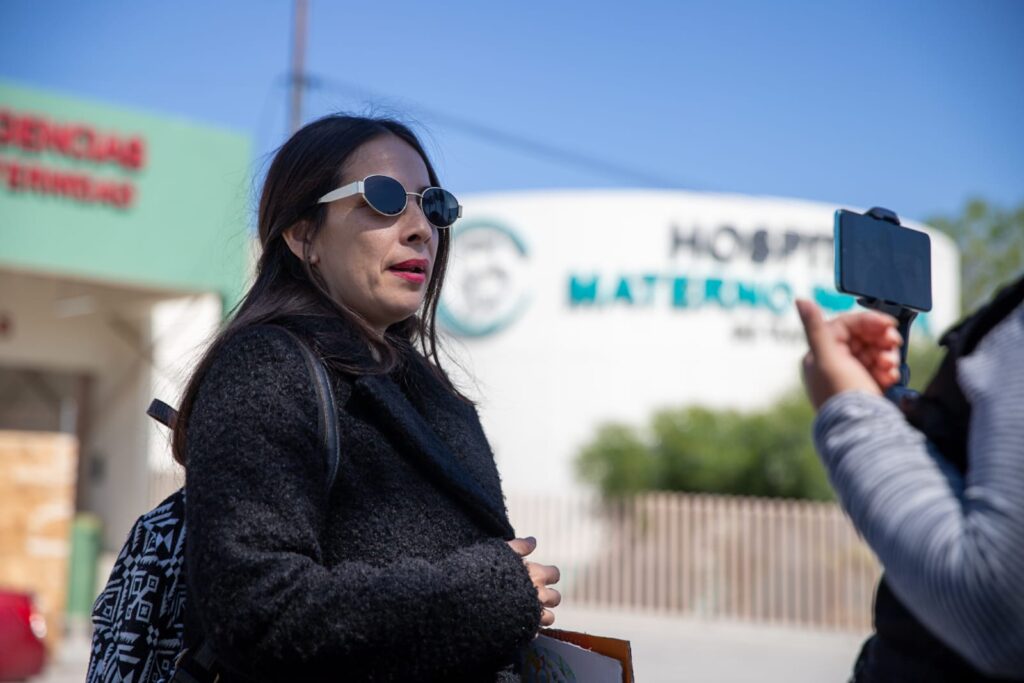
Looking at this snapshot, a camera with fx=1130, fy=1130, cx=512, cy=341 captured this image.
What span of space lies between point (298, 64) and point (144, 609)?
15350 millimetres

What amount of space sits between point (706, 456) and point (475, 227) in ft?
18.8

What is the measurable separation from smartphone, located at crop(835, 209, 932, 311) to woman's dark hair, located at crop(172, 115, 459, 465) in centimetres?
76

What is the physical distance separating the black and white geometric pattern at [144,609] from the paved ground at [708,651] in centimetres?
692

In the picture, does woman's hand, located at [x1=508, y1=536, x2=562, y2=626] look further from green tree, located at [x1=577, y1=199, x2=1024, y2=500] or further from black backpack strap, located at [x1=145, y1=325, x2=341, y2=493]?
green tree, located at [x1=577, y1=199, x2=1024, y2=500]

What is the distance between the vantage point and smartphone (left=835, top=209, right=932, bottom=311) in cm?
161

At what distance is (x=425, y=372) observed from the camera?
7.10ft

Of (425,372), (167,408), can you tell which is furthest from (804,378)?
(167,408)

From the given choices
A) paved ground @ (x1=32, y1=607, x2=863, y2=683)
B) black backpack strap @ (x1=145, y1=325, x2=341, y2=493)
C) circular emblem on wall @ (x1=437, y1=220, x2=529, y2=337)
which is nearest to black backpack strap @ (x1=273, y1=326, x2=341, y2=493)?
black backpack strap @ (x1=145, y1=325, x2=341, y2=493)

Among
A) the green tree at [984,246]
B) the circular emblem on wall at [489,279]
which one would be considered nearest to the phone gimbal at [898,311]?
the circular emblem on wall at [489,279]

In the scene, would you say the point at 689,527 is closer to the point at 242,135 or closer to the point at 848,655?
the point at 848,655

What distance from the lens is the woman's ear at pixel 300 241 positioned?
6.75ft

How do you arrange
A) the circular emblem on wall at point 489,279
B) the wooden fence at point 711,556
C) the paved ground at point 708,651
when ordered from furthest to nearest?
the circular emblem on wall at point 489,279 < the wooden fence at point 711,556 < the paved ground at point 708,651

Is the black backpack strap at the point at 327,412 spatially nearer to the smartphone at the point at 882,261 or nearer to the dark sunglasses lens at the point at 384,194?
the dark sunglasses lens at the point at 384,194

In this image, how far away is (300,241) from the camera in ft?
6.81
